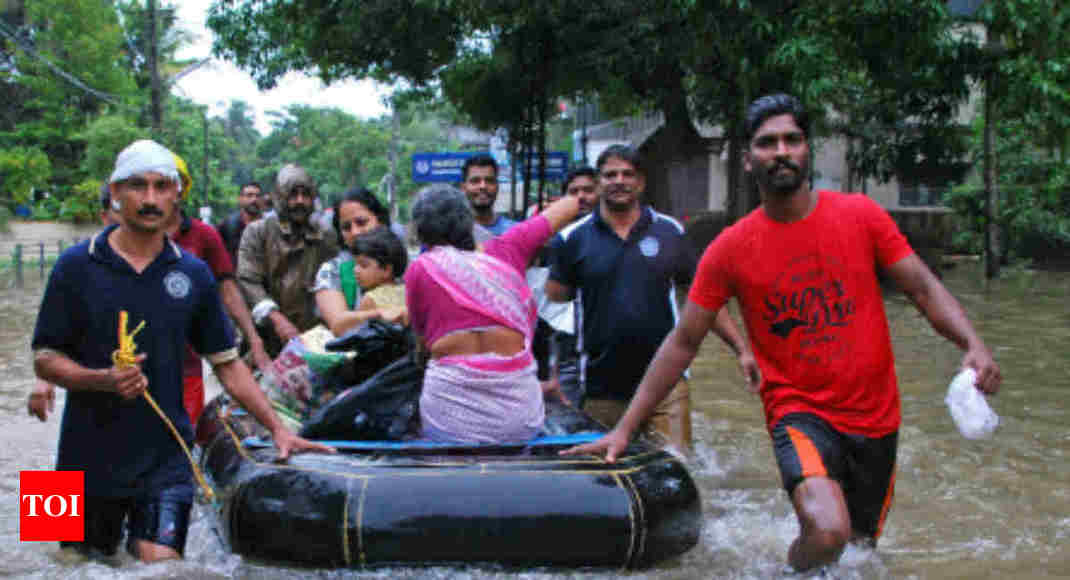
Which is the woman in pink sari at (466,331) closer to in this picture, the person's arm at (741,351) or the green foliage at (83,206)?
the person's arm at (741,351)

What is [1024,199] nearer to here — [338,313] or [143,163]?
[338,313]

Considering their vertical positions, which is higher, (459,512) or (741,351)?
(741,351)

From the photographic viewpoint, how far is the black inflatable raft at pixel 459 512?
4199mm

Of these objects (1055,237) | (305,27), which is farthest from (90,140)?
(1055,237)

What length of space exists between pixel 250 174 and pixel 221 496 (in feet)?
292

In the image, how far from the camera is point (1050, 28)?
46.3ft

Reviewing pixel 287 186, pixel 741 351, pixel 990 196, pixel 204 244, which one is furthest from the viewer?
pixel 990 196

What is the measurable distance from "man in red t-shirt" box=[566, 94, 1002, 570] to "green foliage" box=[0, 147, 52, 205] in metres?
41.6

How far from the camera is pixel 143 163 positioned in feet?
13.4

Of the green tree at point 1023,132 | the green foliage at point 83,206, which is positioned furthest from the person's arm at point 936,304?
the green foliage at point 83,206

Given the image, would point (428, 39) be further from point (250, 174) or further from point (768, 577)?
point (250, 174)

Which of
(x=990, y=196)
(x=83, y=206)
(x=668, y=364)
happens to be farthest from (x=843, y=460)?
(x=83, y=206)

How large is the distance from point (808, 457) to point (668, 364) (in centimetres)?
69

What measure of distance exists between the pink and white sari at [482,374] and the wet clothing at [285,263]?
254 cm
